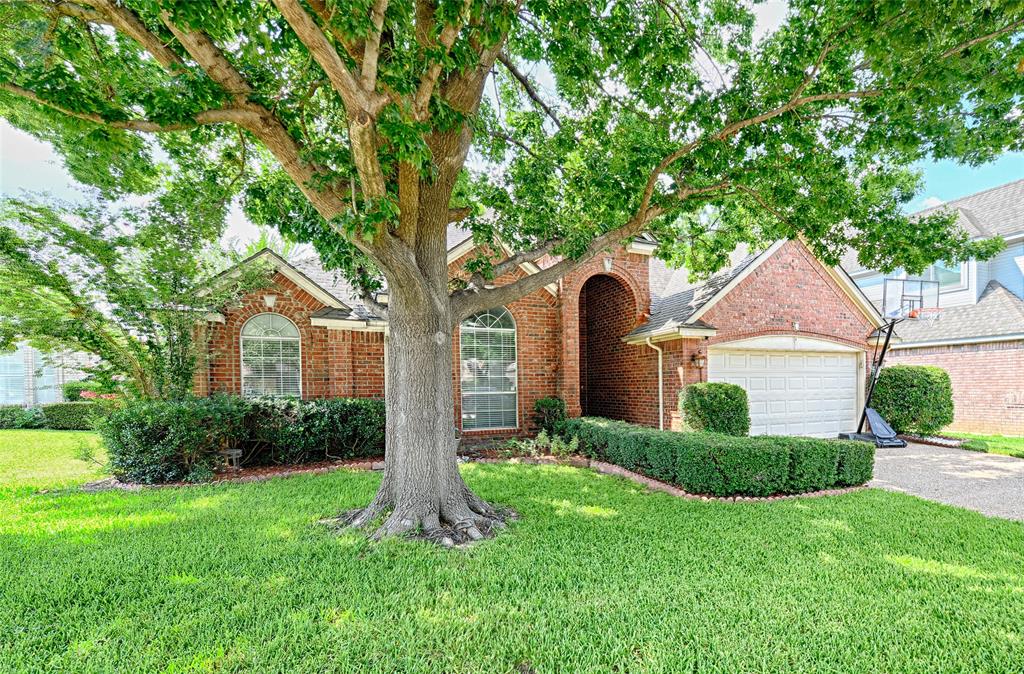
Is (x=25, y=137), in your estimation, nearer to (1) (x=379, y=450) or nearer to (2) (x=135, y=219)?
(2) (x=135, y=219)

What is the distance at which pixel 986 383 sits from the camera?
13.1 meters

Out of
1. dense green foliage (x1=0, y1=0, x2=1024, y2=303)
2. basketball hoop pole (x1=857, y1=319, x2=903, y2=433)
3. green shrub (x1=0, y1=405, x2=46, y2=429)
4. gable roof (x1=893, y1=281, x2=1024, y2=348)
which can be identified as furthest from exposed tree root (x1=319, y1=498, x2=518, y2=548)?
green shrub (x1=0, y1=405, x2=46, y2=429)

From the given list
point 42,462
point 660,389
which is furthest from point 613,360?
point 42,462

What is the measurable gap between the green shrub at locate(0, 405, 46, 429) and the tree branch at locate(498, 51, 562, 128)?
67.8 ft

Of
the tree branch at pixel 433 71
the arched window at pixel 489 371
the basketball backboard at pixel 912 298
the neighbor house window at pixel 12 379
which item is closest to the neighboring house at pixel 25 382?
the neighbor house window at pixel 12 379

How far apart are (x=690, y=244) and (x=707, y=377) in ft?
10.9

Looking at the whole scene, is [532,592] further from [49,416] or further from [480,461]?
[49,416]

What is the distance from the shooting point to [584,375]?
13883mm

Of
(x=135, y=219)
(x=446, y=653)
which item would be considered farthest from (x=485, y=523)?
(x=135, y=219)

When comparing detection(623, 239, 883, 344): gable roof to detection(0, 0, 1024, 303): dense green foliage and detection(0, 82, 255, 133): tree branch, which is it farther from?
detection(0, 82, 255, 133): tree branch

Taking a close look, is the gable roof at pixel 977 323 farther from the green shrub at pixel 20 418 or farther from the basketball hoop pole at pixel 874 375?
the green shrub at pixel 20 418

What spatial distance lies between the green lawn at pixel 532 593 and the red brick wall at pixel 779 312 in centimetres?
490

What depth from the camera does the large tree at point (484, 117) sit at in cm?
389

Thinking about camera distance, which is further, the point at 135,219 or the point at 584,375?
the point at 584,375
